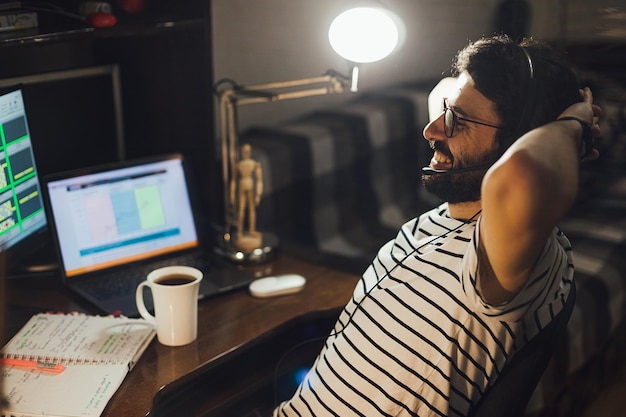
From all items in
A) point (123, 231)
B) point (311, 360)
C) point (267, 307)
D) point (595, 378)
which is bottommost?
point (595, 378)

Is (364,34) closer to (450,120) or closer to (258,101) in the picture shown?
(258,101)

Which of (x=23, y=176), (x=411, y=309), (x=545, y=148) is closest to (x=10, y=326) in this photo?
(x=23, y=176)

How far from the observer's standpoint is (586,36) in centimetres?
188

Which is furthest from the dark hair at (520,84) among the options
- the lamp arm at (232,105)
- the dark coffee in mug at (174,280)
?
the dark coffee in mug at (174,280)

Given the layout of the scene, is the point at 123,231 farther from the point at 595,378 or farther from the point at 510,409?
the point at 595,378

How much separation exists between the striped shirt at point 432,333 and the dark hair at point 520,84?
7.2 inches

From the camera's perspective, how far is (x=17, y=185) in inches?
63.2

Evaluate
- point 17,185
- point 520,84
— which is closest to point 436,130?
point 520,84

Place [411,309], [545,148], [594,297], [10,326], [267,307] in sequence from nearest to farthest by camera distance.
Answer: [545,148] < [411,309] < [10,326] < [267,307] < [594,297]

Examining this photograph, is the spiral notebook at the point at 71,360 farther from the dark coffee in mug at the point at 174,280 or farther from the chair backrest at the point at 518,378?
the chair backrest at the point at 518,378

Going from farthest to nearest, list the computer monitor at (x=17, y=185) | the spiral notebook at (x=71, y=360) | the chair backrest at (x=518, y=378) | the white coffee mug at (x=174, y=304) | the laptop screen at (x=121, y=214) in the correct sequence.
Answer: the laptop screen at (x=121, y=214) → the computer monitor at (x=17, y=185) → the white coffee mug at (x=174, y=304) → the spiral notebook at (x=71, y=360) → the chair backrest at (x=518, y=378)

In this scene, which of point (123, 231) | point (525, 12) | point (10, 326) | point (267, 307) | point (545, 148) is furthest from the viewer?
point (525, 12)

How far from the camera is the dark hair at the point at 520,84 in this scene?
1.18 m

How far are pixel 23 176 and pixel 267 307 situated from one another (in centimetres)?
59
